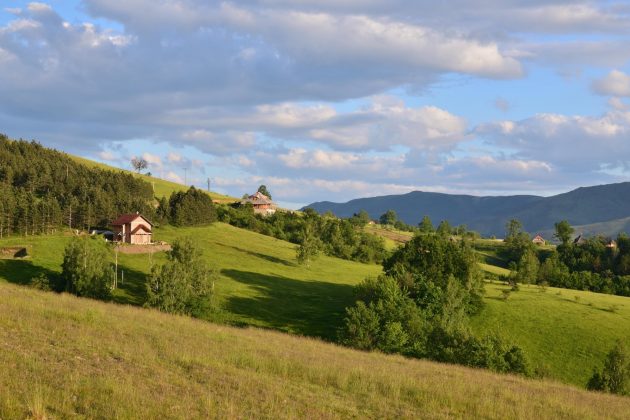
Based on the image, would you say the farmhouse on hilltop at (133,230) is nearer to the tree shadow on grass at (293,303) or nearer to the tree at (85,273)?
the tree shadow on grass at (293,303)

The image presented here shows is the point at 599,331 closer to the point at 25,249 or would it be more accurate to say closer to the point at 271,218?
the point at 25,249

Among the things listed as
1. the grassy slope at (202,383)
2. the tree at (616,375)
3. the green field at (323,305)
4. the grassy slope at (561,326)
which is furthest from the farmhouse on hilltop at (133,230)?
the tree at (616,375)

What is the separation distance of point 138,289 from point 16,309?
4887 centimetres

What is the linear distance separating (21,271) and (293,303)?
1472 inches

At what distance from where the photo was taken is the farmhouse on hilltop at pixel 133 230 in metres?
102

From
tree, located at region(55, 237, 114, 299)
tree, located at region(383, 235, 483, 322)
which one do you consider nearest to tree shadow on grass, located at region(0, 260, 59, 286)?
tree, located at region(55, 237, 114, 299)

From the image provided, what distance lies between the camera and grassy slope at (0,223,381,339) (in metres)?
72.4

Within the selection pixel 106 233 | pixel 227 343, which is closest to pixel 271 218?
pixel 106 233

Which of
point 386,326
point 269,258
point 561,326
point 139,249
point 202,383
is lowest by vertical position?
point 561,326

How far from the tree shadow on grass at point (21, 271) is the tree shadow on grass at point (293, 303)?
25358mm

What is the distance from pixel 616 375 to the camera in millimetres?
42750

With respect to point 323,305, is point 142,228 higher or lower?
higher

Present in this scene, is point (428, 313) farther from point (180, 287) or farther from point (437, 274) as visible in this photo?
point (180, 287)

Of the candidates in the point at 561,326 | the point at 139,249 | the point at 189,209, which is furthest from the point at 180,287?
the point at 189,209
